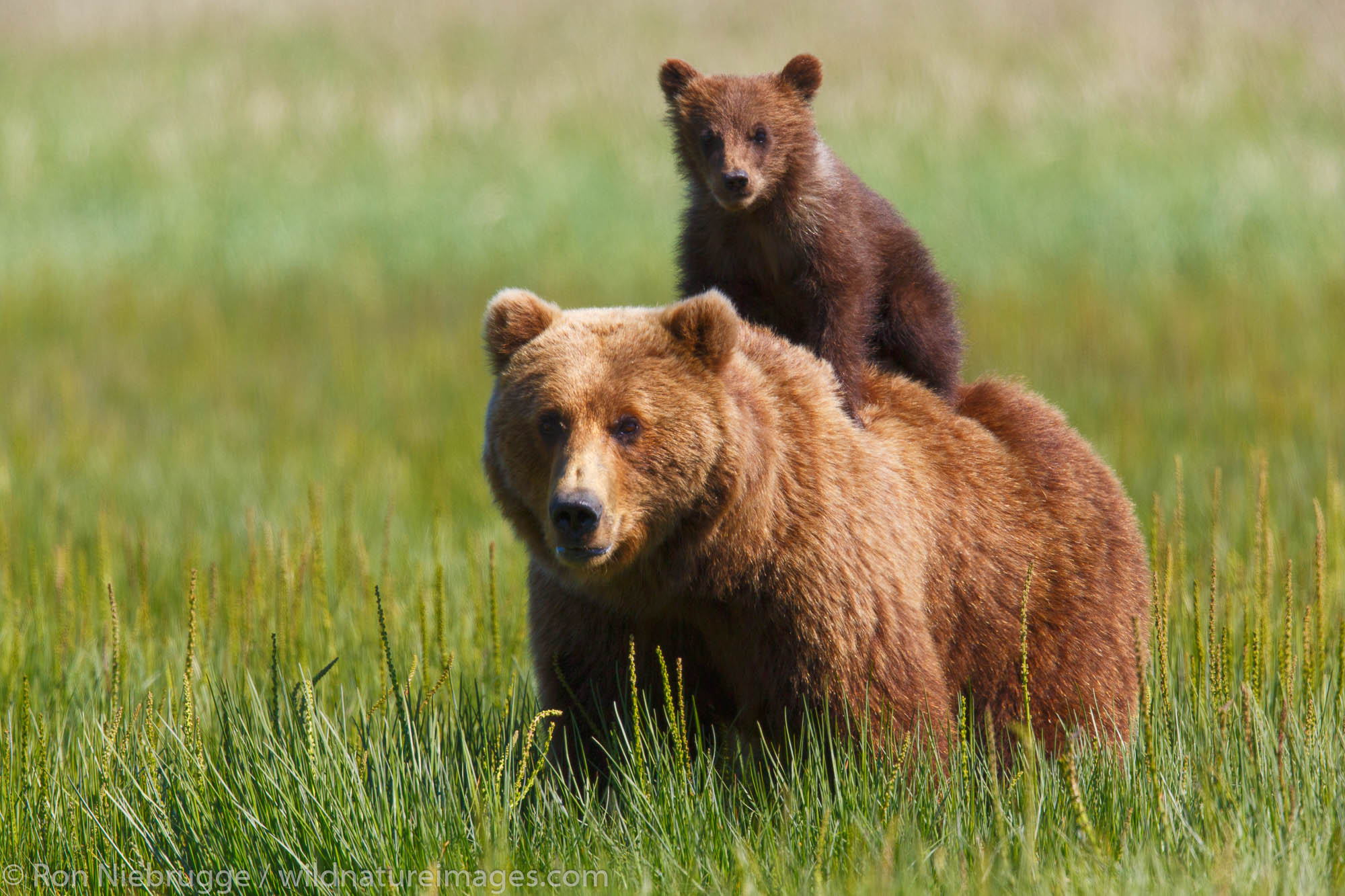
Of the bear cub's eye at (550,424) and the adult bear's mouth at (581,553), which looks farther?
the bear cub's eye at (550,424)

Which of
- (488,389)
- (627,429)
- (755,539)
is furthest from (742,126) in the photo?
(488,389)

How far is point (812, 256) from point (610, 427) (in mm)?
1087

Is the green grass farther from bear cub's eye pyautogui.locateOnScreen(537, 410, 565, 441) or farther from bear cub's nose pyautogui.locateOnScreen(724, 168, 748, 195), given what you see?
bear cub's nose pyautogui.locateOnScreen(724, 168, 748, 195)

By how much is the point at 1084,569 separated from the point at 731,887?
1.56 metres

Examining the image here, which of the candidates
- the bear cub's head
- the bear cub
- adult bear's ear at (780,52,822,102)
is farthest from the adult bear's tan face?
adult bear's ear at (780,52,822,102)

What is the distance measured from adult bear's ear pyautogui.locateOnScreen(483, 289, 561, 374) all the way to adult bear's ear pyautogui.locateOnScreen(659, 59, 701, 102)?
1.57 metres

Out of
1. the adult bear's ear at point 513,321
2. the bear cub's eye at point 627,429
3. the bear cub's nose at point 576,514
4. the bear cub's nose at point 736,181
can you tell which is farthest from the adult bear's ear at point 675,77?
the bear cub's nose at point 576,514

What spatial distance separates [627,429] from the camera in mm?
3580

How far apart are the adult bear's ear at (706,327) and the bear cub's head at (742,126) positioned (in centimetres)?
84

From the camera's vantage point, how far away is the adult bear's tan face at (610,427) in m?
3.45

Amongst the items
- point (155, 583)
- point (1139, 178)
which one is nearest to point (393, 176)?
point (1139, 178)

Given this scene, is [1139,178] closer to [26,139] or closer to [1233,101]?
[1233,101]

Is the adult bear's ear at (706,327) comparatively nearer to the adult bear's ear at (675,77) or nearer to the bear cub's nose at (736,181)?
the bear cub's nose at (736,181)

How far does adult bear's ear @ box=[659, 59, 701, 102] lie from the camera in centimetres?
514
